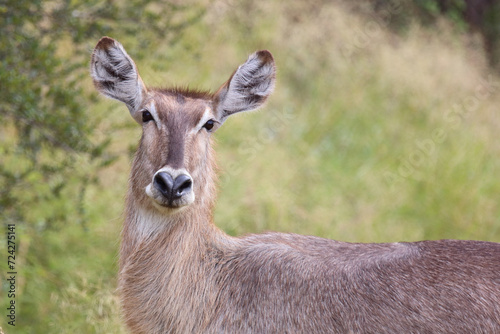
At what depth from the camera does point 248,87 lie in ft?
16.1

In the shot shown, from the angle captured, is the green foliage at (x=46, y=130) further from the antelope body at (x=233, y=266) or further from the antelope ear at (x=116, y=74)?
the antelope body at (x=233, y=266)

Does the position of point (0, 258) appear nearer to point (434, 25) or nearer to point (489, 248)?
point (489, 248)

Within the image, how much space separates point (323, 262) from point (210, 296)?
722mm

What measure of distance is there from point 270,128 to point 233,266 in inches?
249

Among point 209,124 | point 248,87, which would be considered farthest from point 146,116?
point 248,87

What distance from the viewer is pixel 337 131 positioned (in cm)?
→ 1177

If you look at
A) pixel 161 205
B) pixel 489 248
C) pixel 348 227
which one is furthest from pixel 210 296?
pixel 348 227

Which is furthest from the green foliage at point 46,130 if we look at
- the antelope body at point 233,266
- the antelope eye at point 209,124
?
the antelope eye at point 209,124

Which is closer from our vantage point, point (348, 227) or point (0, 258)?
point (0, 258)

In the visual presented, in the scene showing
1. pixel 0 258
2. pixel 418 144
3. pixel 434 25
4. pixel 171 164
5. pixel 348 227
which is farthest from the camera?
pixel 434 25

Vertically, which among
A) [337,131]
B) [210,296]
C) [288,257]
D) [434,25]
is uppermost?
[434,25]

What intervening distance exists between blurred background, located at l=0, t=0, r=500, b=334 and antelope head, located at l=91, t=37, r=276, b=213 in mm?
501

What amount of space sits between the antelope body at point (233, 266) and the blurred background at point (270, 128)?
65 cm

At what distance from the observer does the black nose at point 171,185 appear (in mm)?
4014
